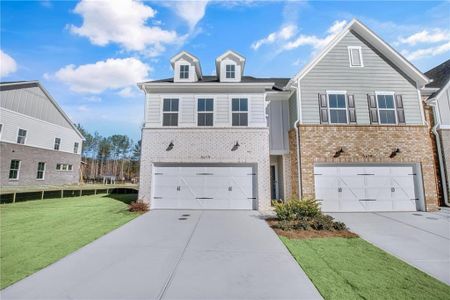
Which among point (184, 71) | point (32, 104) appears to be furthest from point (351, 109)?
point (32, 104)

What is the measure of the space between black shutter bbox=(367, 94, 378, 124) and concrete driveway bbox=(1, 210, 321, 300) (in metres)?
9.41

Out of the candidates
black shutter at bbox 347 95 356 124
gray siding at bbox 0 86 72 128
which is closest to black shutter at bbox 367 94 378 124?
black shutter at bbox 347 95 356 124

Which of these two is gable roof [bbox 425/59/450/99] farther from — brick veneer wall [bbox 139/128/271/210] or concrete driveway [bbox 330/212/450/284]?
brick veneer wall [bbox 139/128/271/210]

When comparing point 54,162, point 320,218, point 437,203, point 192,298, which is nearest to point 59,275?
point 192,298

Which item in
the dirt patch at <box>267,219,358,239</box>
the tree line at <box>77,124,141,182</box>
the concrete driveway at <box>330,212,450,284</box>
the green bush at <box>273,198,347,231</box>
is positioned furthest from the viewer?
the tree line at <box>77,124,141,182</box>

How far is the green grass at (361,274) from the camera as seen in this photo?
370 cm

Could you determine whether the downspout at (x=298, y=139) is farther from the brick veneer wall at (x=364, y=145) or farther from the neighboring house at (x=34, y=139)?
the neighboring house at (x=34, y=139)

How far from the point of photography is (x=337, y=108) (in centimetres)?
1193

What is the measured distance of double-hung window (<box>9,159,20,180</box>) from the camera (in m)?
19.1

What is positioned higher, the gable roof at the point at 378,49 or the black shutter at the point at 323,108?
the gable roof at the point at 378,49

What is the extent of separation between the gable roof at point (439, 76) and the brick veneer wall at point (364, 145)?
3.65 meters

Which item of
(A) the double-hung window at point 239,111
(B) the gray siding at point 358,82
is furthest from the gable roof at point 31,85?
(B) the gray siding at point 358,82

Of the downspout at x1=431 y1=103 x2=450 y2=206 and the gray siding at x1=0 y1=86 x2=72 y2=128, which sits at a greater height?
the gray siding at x1=0 y1=86 x2=72 y2=128

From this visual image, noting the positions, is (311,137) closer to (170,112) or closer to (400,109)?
(400,109)
